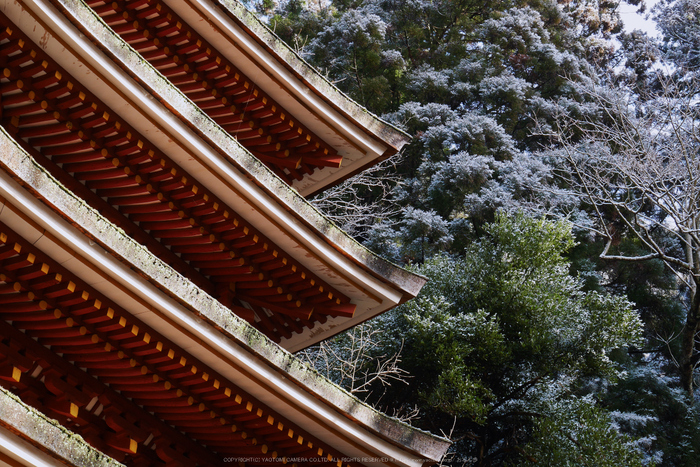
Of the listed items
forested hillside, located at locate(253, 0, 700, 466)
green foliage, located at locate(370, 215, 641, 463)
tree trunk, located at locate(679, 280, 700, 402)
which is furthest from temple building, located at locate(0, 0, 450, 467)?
tree trunk, located at locate(679, 280, 700, 402)

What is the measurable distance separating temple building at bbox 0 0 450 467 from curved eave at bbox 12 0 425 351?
0.05 ft

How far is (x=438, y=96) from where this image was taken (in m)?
21.5

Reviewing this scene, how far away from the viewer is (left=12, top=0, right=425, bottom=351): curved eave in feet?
13.6

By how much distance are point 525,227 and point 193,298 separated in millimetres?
10689

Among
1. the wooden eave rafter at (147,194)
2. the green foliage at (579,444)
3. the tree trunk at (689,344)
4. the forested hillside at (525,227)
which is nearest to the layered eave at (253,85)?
the wooden eave rafter at (147,194)

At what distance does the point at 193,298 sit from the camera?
13.4 feet

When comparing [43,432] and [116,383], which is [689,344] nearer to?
[116,383]

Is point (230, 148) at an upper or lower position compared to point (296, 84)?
lower

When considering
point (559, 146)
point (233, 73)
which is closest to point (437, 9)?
point (559, 146)

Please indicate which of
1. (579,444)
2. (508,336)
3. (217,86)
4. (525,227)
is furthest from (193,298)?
(525,227)

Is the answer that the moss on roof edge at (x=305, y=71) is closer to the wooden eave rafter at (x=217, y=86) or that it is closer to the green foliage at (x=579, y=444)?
the wooden eave rafter at (x=217, y=86)

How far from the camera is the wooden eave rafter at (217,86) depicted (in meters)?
5.44

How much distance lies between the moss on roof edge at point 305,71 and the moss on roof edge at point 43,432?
3673 mm

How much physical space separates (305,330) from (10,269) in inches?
116
